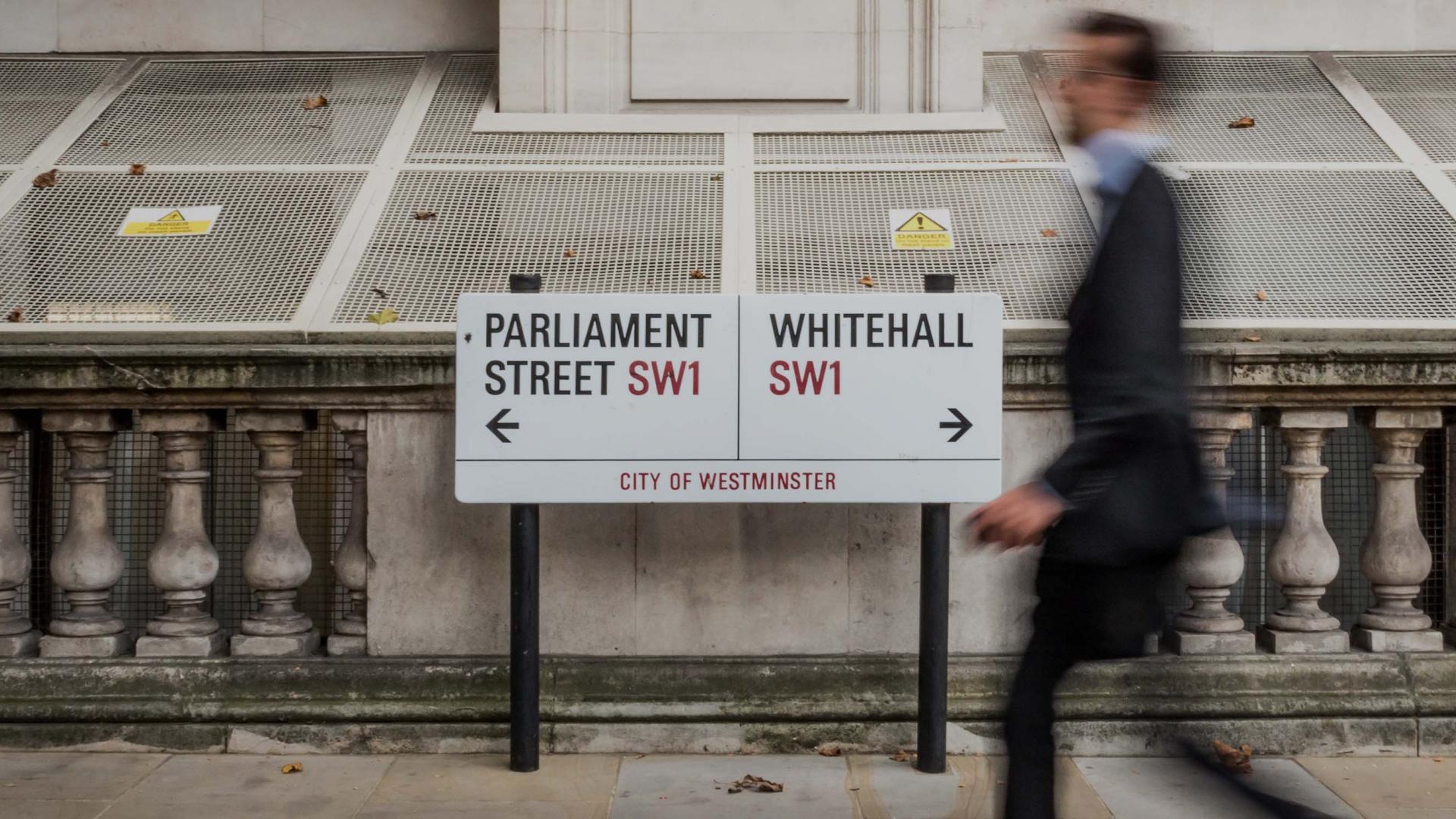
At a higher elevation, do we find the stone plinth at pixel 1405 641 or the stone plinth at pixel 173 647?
the stone plinth at pixel 1405 641

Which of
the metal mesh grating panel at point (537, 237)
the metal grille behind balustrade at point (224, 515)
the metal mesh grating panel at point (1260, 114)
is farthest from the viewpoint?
the metal mesh grating panel at point (1260, 114)

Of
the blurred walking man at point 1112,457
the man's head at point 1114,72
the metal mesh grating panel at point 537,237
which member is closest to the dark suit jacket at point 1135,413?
the blurred walking man at point 1112,457

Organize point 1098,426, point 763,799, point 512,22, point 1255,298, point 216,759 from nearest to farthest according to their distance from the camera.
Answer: point 1098,426
point 763,799
point 216,759
point 1255,298
point 512,22

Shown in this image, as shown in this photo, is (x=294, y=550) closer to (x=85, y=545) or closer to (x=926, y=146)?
(x=85, y=545)

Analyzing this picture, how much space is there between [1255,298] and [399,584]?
339 centimetres

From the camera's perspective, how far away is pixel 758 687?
16.9 ft

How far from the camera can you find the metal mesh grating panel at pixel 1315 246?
5.41m

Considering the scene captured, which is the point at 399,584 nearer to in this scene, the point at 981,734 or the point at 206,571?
the point at 206,571

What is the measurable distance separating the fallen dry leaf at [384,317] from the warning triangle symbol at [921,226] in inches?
81.4

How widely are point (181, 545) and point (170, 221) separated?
1.51 m

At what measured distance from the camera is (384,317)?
5.31 meters

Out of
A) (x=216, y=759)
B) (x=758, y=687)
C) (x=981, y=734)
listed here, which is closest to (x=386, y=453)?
(x=216, y=759)

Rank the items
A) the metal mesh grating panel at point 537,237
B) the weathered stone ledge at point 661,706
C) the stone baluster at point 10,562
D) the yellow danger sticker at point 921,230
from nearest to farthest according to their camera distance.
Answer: the weathered stone ledge at point 661,706, the stone baluster at point 10,562, the metal mesh grating panel at point 537,237, the yellow danger sticker at point 921,230

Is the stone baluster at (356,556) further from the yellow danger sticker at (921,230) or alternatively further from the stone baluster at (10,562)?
the yellow danger sticker at (921,230)
